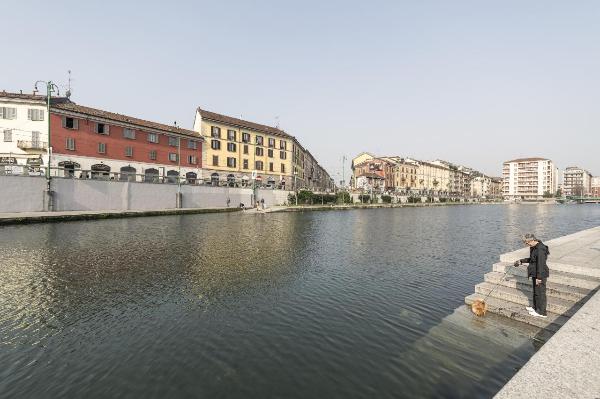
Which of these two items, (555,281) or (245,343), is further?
(555,281)

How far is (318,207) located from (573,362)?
60.4 metres

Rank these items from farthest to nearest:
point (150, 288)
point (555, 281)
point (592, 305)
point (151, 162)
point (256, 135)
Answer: point (256, 135)
point (151, 162)
point (150, 288)
point (555, 281)
point (592, 305)

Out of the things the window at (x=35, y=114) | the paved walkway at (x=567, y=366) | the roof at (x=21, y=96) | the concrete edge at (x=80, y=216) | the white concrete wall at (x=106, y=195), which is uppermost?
the roof at (x=21, y=96)

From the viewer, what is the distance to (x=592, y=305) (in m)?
6.82

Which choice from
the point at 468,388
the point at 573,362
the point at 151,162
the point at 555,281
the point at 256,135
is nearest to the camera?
the point at 573,362

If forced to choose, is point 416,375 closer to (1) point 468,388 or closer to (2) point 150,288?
(1) point 468,388

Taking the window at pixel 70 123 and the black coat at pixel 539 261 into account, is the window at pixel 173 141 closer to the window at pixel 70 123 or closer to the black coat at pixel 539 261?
the window at pixel 70 123

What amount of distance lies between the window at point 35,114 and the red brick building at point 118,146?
2.45 m

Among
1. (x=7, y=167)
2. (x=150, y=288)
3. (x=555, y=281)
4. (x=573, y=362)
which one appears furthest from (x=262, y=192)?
(x=573, y=362)

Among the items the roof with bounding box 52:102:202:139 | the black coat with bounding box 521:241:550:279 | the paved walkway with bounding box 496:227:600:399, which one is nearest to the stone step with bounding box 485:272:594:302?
the black coat with bounding box 521:241:550:279

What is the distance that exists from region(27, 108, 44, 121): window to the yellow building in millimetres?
25285

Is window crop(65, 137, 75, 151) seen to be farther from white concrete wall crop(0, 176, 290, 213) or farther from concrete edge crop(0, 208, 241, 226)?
A: concrete edge crop(0, 208, 241, 226)

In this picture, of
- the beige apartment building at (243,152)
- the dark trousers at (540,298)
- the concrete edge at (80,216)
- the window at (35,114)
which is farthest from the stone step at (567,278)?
the window at (35,114)

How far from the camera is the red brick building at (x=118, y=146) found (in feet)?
140
